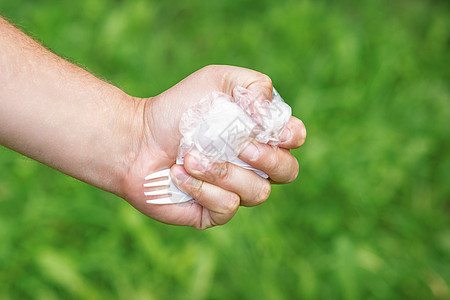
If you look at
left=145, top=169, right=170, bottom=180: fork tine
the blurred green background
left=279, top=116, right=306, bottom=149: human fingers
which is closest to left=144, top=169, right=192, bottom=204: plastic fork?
left=145, top=169, right=170, bottom=180: fork tine

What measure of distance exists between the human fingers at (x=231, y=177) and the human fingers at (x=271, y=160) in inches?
1.3

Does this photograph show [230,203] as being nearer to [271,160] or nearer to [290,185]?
[271,160]

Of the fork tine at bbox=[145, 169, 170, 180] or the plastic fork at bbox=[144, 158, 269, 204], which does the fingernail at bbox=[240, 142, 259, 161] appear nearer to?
the plastic fork at bbox=[144, 158, 269, 204]

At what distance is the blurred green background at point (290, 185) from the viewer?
175 centimetres

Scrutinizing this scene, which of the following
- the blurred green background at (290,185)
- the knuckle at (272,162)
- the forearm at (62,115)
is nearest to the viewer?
the forearm at (62,115)

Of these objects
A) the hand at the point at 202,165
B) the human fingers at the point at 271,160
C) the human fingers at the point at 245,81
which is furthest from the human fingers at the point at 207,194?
Result: the human fingers at the point at 245,81

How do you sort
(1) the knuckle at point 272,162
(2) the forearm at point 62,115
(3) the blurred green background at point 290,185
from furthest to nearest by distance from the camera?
(3) the blurred green background at point 290,185 → (1) the knuckle at point 272,162 → (2) the forearm at point 62,115

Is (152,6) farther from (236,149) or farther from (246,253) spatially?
(236,149)

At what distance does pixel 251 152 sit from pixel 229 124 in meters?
0.10

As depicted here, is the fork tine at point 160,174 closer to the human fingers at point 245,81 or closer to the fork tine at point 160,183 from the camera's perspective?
the fork tine at point 160,183

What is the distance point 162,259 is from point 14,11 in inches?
62.7

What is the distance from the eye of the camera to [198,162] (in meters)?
1.10

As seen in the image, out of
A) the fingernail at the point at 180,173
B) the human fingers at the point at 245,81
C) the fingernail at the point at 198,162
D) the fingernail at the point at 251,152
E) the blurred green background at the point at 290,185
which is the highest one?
the human fingers at the point at 245,81

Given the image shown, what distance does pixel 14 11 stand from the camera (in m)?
2.46
